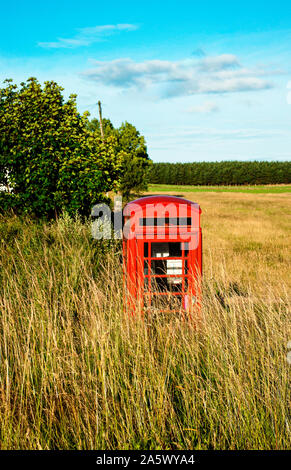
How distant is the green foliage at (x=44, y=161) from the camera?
984 centimetres

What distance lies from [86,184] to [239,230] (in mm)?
10174

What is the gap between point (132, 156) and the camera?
39500mm

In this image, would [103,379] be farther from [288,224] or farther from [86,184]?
[288,224]

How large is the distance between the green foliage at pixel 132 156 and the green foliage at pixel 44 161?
24.2 m

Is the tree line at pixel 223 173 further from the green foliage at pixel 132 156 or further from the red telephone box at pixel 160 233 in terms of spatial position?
the red telephone box at pixel 160 233

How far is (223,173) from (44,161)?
92.3 meters

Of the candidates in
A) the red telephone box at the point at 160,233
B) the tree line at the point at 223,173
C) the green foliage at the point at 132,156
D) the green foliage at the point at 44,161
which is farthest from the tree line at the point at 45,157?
the tree line at the point at 223,173

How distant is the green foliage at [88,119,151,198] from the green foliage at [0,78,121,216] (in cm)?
2425

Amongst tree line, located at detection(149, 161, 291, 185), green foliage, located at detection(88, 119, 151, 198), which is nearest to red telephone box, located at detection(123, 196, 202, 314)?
green foliage, located at detection(88, 119, 151, 198)

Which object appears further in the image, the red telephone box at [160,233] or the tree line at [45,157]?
the tree line at [45,157]

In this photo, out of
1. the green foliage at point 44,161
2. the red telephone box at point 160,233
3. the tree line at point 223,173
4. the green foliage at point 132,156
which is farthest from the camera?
the tree line at point 223,173

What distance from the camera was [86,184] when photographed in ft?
32.7

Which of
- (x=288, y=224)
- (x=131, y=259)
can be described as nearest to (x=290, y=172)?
(x=288, y=224)

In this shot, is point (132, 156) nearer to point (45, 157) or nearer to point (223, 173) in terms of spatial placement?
point (45, 157)
